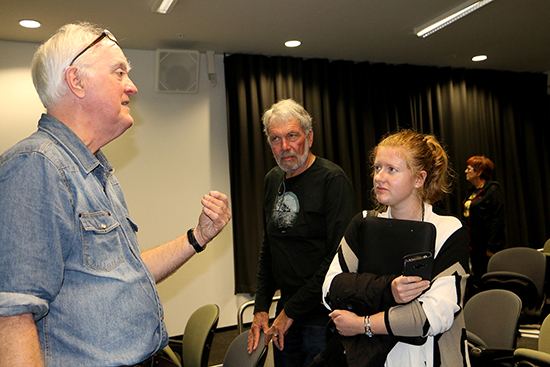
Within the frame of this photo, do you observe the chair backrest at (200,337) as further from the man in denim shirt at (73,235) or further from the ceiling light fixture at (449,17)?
the ceiling light fixture at (449,17)

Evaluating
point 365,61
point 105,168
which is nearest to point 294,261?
point 105,168

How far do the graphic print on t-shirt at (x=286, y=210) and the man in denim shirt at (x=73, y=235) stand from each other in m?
1.02

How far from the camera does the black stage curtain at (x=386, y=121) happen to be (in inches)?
201

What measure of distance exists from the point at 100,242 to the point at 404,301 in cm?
100

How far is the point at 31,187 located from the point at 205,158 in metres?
4.28

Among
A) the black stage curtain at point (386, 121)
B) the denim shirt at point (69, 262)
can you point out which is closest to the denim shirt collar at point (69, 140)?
the denim shirt at point (69, 262)

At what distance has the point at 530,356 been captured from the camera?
204 centimetres

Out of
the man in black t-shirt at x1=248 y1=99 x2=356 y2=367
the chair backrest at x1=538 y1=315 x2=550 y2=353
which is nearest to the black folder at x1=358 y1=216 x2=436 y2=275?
the man in black t-shirt at x1=248 y1=99 x2=356 y2=367

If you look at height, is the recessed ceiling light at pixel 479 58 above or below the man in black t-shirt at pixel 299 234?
above

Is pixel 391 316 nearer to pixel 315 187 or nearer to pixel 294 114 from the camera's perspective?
pixel 315 187

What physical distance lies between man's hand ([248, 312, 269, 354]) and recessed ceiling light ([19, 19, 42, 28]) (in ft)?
11.7

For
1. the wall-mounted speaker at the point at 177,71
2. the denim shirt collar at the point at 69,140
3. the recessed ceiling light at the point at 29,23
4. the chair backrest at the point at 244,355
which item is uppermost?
the recessed ceiling light at the point at 29,23

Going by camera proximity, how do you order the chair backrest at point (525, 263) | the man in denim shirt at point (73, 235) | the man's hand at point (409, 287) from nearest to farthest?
the man in denim shirt at point (73, 235) < the man's hand at point (409, 287) < the chair backrest at point (525, 263)

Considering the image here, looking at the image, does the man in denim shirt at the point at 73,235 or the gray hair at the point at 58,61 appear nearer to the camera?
the man in denim shirt at the point at 73,235
